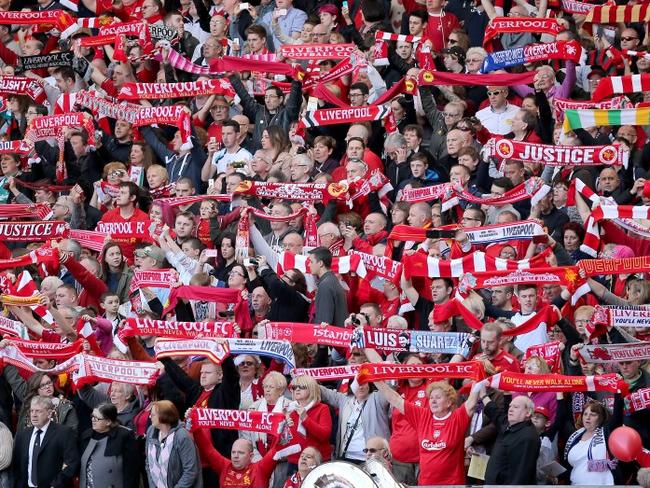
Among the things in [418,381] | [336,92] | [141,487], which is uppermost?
[336,92]

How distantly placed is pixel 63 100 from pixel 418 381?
711 cm

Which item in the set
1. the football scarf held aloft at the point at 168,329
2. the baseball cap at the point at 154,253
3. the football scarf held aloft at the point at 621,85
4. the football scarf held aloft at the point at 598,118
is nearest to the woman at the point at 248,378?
the football scarf held aloft at the point at 168,329

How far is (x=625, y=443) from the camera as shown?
13.5 meters

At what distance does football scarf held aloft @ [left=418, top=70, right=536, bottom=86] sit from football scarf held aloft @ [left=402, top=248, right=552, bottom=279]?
3203 mm

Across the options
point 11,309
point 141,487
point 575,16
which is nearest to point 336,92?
point 575,16

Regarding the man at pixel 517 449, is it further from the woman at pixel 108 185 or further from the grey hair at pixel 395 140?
the woman at pixel 108 185

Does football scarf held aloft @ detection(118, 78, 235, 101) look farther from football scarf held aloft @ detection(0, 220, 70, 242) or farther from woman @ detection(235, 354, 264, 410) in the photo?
woman @ detection(235, 354, 264, 410)

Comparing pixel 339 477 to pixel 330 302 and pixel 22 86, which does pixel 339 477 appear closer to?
pixel 330 302

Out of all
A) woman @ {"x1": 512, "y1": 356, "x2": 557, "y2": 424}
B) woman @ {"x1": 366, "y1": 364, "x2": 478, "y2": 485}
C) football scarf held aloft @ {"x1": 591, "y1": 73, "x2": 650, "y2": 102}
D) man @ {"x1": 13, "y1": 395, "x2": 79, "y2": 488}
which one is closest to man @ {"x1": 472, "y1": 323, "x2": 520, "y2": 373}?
woman @ {"x1": 512, "y1": 356, "x2": 557, "y2": 424}

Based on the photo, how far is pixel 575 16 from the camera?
2061 centimetres

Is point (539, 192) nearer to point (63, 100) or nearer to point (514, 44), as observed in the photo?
point (514, 44)

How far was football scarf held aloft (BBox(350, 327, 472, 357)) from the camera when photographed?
14.8 metres

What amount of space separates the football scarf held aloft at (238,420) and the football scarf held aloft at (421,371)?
0.72 m

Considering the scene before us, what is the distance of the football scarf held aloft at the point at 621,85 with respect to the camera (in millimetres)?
17781
